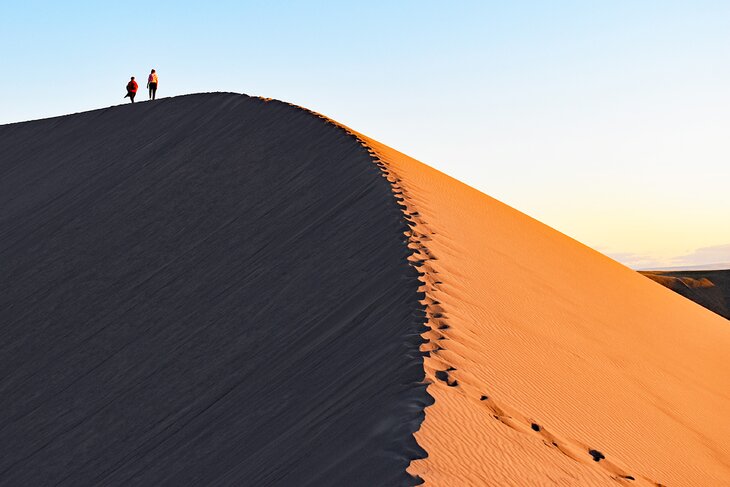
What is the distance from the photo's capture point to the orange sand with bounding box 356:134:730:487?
5.21m

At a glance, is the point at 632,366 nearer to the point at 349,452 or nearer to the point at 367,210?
the point at 367,210

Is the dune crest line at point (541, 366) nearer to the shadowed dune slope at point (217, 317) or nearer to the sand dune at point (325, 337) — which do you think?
the sand dune at point (325, 337)

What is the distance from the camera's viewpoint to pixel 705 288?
4284 centimetres

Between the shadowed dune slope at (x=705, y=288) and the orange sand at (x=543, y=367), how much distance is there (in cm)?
2758

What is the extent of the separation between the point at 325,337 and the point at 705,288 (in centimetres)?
3850

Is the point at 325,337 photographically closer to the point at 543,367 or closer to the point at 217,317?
the point at 543,367

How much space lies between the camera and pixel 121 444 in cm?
778

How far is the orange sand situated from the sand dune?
0.03 metres

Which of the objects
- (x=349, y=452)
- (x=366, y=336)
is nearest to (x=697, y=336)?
(x=366, y=336)

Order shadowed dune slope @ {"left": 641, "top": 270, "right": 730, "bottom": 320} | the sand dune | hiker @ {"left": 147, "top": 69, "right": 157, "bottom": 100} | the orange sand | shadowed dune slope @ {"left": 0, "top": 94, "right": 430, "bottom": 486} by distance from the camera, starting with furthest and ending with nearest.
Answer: shadowed dune slope @ {"left": 641, "top": 270, "right": 730, "bottom": 320}
hiker @ {"left": 147, "top": 69, "right": 157, "bottom": 100}
shadowed dune slope @ {"left": 0, "top": 94, "right": 430, "bottom": 486}
the sand dune
the orange sand

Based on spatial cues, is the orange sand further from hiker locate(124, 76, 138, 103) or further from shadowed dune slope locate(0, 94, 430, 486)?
hiker locate(124, 76, 138, 103)

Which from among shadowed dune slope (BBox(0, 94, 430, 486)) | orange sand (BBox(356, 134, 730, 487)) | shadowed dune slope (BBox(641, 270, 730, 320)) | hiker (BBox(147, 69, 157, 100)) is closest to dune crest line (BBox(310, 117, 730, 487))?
orange sand (BBox(356, 134, 730, 487))

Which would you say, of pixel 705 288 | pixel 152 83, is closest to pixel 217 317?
pixel 152 83

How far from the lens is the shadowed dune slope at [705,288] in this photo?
40.8 metres
